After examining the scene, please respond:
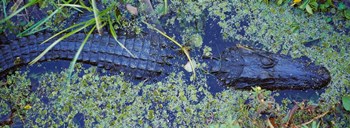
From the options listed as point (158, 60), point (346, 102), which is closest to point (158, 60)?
point (158, 60)

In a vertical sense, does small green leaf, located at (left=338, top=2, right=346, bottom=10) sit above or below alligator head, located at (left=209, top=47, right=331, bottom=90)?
above

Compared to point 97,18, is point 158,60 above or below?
below

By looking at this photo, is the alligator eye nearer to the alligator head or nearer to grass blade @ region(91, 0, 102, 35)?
the alligator head

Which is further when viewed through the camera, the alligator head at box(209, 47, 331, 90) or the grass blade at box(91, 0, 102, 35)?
the alligator head at box(209, 47, 331, 90)

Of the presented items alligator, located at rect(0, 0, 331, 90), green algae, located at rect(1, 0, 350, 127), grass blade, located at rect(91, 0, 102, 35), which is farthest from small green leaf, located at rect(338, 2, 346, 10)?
grass blade, located at rect(91, 0, 102, 35)

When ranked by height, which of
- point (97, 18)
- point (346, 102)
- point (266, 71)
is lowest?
point (346, 102)

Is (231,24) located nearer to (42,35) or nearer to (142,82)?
(142,82)

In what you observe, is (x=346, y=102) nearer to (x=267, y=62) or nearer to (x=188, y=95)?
(x=267, y=62)

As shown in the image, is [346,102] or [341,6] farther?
[341,6]
